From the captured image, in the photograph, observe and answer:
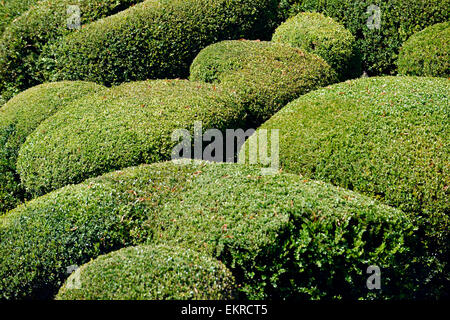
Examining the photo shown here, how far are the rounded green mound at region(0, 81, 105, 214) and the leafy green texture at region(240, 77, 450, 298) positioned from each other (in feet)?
10.4

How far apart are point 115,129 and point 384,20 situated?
552 cm

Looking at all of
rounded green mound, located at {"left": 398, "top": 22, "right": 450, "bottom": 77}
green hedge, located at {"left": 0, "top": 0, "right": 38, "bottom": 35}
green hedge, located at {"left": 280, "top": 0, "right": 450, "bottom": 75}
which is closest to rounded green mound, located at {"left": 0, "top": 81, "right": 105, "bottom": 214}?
green hedge, located at {"left": 0, "top": 0, "right": 38, "bottom": 35}

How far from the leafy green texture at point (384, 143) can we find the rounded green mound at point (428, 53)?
1.09 metres

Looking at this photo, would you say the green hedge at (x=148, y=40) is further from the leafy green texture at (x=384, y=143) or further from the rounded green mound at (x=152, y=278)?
the rounded green mound at (x=152, y=278)

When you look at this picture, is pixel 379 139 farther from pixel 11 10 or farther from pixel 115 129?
pixel 11 10

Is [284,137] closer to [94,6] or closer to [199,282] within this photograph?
[199,282]

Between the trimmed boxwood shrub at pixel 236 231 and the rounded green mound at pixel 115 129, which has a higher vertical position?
the rounded green mound at pixel 115 129

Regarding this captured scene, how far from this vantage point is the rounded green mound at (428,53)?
7660 mm

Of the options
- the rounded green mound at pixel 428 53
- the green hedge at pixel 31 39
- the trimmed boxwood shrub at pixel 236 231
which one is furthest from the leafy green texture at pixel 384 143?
the green hedge at pixel 31 39

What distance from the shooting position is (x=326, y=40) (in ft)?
28.5

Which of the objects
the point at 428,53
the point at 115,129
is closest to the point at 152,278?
the point at 115,129

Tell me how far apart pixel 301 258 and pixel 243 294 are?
0.65m
